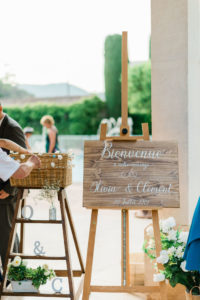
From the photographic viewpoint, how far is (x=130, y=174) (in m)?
2.99

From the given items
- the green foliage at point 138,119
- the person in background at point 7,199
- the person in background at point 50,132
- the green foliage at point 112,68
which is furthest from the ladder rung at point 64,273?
Answer: the green foliage at point 112,68

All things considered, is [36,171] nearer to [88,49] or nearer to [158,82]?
[158,82]

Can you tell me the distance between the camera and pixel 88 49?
82.7 feet

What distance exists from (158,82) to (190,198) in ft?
3.30

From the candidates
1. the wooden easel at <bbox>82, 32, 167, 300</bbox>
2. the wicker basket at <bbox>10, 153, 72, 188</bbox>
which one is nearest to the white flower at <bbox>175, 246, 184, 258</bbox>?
the wooden easel at <bbox>82, 32, 167, 300</bbox>

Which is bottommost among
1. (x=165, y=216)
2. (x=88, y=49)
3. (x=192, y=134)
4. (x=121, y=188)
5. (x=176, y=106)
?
(x=165, y=216)

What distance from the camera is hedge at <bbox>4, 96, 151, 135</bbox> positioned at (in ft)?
69.1

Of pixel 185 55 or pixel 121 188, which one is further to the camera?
pixel 185 55

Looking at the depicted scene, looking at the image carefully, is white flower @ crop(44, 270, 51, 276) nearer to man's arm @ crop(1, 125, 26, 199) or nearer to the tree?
man's arm @ crop(1, 125, 26, 199)

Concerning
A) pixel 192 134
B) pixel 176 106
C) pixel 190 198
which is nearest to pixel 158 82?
pixel 176 106

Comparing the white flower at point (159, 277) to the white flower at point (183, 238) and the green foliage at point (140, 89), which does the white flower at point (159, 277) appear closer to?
the white flower at point (183, 238)

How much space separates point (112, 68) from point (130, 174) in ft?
67.8

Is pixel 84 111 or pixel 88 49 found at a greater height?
pixel 88 49

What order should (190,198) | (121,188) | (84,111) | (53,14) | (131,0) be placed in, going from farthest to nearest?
1. (53,14)
2. (84,111)
3. (131,0)
4. (190,198)
5. (121,188)
